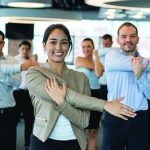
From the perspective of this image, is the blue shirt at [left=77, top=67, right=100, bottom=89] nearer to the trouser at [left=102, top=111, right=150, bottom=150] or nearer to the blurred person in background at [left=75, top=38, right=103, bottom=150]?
the blurred person in background at [left=75, top=38, right=103, bottom=150]

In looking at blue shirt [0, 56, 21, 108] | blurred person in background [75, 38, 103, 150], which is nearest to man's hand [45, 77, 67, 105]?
blue shirt [0, 56, 21, 108]

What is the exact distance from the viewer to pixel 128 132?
10.9ft

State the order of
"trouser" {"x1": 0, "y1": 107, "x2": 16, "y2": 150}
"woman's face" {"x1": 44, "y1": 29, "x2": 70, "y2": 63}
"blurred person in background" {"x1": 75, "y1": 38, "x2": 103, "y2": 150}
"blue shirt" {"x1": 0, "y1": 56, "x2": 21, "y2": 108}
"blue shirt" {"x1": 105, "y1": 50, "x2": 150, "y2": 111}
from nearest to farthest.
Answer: "woman's face" {"x1": 44, "y1": 29, "x2": 70, "y2": 63}, "blue shirt" {"x1": 105, "y1": 50, "x2": 150, "y2": 111}, "blue shirt" {"x1": 0, "y1": 56, "x2": 21, "y2": 108}, "trouser" {"x1": 0, "y1": 107, "x2": 16, "y2": 150}, "blurred person in background" {"x1": 75, "y1": 38, "x2": 103, "y2": 150}

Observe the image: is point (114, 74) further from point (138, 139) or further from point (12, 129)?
point (12, 129)

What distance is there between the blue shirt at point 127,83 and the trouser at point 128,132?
108mm

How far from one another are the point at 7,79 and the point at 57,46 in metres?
1.86

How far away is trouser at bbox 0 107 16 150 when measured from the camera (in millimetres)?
4086

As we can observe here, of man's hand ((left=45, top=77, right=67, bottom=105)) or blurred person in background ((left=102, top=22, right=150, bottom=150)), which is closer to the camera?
man's hand ((left=45, top=77, right=67, bottom=105))

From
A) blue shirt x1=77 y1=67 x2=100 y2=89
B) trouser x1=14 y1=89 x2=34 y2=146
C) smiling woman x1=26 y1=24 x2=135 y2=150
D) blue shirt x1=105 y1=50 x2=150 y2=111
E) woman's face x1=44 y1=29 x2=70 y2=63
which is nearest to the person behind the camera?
smiling woman x1=26 y1=24 x2=135 y2=150

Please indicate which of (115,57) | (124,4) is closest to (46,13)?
(124,4)

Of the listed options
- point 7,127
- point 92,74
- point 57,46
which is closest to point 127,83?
point 57,46

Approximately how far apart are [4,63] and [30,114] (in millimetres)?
1645

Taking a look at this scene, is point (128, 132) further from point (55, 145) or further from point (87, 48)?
point (87, 48)

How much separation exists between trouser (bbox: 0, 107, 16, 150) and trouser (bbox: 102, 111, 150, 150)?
1.16 metres
